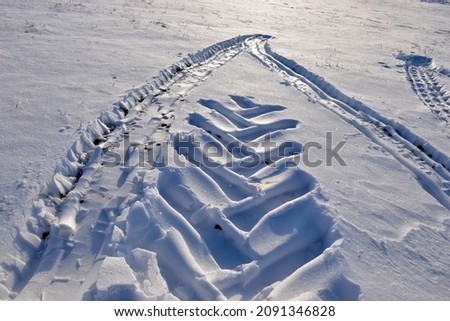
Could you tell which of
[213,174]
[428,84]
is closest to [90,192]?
[213,174]

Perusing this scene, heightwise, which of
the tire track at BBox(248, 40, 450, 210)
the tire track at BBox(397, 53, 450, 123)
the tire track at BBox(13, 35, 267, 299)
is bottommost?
the tire track at BBox(13, 35, 267, 299)

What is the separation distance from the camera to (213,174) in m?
3.96

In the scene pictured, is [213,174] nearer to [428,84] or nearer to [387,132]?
[387,132]

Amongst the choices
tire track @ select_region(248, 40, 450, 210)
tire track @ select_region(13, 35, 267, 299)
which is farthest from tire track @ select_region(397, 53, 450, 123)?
tire track @ select_region(13, 35, 267, 299)

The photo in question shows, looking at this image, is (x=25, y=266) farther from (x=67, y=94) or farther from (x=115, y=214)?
(x=67, y=94)

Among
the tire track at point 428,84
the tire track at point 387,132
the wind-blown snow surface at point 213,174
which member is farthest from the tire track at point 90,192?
the tire track at point 428,84

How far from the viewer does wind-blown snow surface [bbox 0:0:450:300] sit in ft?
9.20

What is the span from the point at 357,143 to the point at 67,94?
4.18 m

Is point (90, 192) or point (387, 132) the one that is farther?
point (387, 132)

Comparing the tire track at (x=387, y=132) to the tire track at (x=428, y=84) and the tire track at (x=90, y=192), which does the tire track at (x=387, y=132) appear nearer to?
the tire track at (x=428, y=84)

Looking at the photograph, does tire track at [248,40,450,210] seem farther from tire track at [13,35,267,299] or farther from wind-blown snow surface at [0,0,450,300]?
tire track at [13,35,267,299]

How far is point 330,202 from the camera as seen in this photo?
3600 millimetres

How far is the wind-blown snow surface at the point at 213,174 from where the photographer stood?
280 centimetres

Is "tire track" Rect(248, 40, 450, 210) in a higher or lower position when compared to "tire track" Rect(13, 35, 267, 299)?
higher
